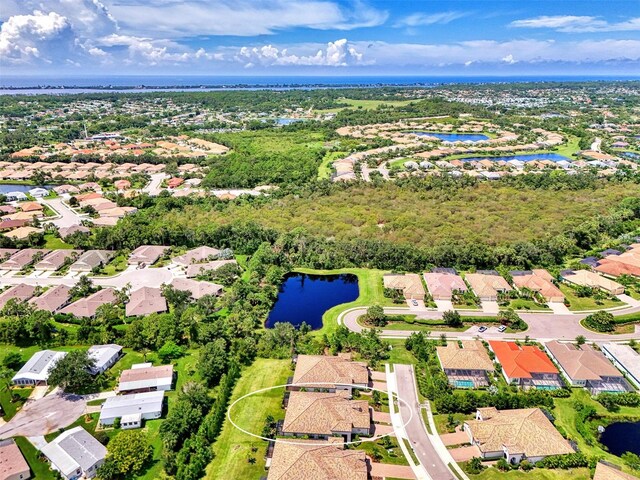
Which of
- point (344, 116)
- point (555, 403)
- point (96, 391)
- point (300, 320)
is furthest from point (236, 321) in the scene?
point (344, 116)

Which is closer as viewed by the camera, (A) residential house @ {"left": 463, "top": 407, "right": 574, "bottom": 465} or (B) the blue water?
(A) residential house @ {"left": 463, "top": 407, "right": 574, "bottom": 465}

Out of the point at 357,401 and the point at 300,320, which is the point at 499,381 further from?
the point at 300,320

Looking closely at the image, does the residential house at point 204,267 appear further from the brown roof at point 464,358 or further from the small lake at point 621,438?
the small lake at point 621,438

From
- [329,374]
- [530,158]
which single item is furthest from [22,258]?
[530,158]

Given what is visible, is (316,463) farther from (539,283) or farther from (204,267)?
(539,283)

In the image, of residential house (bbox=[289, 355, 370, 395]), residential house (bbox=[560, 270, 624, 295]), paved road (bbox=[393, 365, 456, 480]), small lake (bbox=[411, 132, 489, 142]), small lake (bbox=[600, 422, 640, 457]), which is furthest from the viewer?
small lake (bbox=[411, 132, 489, 142])

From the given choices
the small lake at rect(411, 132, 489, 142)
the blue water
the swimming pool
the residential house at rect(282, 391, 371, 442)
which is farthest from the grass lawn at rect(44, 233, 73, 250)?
the small lake at rect(411, 132, 489, 142)

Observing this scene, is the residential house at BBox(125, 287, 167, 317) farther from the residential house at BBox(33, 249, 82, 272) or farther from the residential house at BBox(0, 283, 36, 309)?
the residential house at BBox(33, 249, 82, 272)
